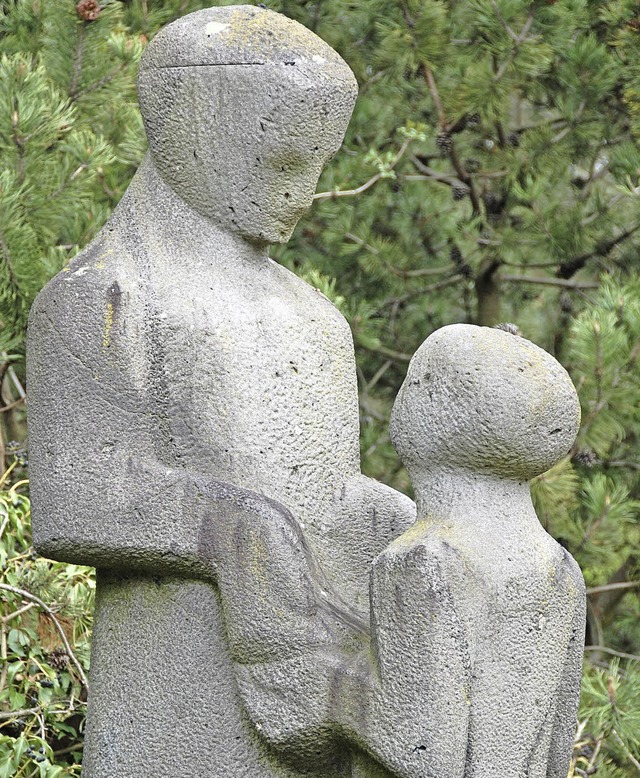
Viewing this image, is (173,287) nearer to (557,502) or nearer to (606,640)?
(557,502)

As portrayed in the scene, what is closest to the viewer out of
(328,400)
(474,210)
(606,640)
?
(328,400)

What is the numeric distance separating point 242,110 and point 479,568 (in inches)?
24.3

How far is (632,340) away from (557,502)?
426 mm

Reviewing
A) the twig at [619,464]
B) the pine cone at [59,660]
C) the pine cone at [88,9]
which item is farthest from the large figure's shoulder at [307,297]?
the twig at [619,464]

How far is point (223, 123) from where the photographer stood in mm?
1747

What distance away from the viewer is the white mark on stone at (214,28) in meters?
1.75

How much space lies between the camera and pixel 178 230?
1.78 m

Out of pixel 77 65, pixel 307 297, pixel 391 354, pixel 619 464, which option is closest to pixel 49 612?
pixel 307 297

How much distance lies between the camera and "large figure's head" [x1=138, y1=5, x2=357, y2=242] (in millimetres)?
1732

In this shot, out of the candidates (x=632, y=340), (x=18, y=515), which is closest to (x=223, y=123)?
(x=18, y=515)

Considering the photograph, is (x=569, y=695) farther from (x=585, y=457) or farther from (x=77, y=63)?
(x=77, y=63)

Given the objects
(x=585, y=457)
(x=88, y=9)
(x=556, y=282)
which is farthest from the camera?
(x=556, y=282)

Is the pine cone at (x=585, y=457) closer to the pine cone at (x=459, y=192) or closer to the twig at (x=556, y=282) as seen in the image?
the twig at (x=556, y=282)

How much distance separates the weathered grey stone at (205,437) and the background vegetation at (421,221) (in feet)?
3.19
